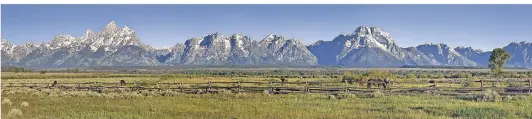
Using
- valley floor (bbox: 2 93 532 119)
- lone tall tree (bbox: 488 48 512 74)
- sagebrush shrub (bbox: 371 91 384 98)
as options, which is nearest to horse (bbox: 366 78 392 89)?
sagebrush shrub (bbox: 371 91 384 98)

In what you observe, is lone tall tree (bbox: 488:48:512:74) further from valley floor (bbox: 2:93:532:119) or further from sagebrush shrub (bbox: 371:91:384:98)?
valley floor (bbox: 2:93:532:119)

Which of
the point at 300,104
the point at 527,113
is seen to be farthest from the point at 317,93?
the point at 527,113

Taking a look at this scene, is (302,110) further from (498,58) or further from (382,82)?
(498,58)

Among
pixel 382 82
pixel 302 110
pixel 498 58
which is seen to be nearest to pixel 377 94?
pixel 382 82

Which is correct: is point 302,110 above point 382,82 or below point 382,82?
below

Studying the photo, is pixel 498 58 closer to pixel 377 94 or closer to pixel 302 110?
pixel 377 94

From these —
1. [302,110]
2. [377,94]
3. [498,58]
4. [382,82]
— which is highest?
[498,58]

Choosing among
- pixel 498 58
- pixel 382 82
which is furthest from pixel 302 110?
pixel 498 58

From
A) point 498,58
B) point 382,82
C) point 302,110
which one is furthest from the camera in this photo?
point 498,58

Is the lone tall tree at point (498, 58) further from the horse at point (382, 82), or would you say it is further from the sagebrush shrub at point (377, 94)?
the sagebrush shrub at point (377, 94)

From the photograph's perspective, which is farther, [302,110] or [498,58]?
[498,58]

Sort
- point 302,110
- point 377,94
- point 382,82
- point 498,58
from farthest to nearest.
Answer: point 498,58 < point 382,82 < point 377,94 < point 302,110

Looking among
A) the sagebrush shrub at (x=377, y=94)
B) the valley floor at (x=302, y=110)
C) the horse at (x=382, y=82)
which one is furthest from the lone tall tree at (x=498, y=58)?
the valley floor at (x=302, y=110)

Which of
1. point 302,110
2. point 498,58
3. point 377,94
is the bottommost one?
point 302,110
